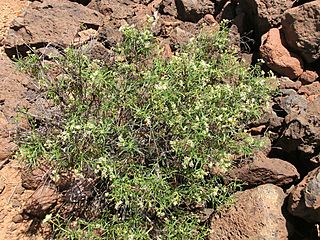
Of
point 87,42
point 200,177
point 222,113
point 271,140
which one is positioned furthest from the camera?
point 87,42

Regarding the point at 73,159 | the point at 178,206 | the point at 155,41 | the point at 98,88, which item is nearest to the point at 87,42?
the point at 155,41

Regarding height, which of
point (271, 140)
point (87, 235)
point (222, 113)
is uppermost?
point (222, 113)

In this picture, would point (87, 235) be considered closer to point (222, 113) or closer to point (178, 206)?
point (178, 206)

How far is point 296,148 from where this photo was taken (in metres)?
4.48

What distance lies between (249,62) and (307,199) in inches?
80.1

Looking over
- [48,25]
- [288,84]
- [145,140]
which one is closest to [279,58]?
[288,84]

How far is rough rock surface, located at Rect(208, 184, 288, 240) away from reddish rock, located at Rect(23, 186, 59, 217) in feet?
4.86

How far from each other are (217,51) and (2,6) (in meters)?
3.01

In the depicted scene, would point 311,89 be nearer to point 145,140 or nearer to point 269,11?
point 269,11

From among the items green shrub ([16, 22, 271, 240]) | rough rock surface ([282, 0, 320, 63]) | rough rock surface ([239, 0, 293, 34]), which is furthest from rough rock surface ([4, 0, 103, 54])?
rough rock surface ([282, 0, 320, 63])

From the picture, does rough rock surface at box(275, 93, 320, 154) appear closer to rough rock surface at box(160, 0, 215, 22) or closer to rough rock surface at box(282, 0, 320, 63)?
rough rock surface at box(282, 0, 320, 63)

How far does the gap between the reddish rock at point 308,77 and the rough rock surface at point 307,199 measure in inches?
50.0

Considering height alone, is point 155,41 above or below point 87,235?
above

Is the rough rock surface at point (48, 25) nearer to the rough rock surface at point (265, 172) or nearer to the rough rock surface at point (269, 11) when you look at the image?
Result: the rough rock surface at point (269, 11)
